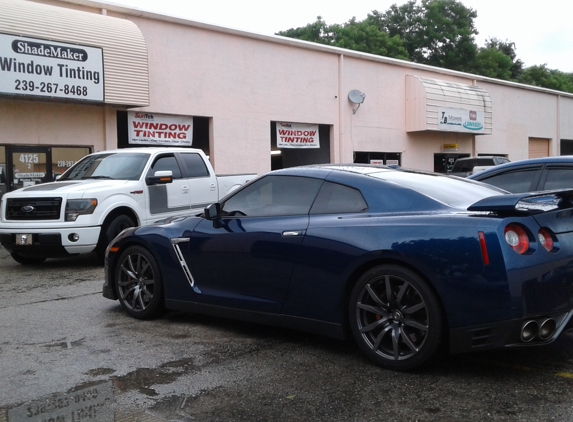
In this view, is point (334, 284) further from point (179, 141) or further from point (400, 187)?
point (179, 141)

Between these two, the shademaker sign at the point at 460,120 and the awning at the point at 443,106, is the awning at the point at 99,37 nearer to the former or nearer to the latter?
the awning at the point at 443,106

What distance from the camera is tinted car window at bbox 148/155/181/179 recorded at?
36.6 ft

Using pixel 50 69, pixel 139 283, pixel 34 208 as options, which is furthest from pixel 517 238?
pixel 50 69

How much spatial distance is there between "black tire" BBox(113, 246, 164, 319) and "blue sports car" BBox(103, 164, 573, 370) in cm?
2

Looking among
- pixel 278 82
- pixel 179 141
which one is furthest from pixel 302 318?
pixel 278 82

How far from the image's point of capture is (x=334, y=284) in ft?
16.3

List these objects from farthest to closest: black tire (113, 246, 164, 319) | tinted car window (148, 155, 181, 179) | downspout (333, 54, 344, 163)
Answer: downspout (333, 54, 344, 163)
tinted car window (148, 155, 181, 179)
black tire (113, 246, 164, 319)

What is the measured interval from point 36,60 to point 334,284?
1217cm

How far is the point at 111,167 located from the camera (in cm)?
1105

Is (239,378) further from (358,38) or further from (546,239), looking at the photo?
(358,38)

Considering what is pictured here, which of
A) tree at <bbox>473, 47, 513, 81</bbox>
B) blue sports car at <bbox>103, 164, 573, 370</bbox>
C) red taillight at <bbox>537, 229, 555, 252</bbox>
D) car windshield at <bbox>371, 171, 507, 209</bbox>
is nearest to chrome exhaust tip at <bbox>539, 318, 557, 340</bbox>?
blue sports car at <bbox>103, 164, 573, 370</bbox>

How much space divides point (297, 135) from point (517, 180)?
1560 cm

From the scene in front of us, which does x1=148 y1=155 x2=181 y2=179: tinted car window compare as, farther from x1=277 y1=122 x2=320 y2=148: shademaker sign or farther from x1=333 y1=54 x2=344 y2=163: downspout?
x1=333 y1=54 x2=344 y2=163: downspout

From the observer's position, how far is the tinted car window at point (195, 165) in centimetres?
1169
